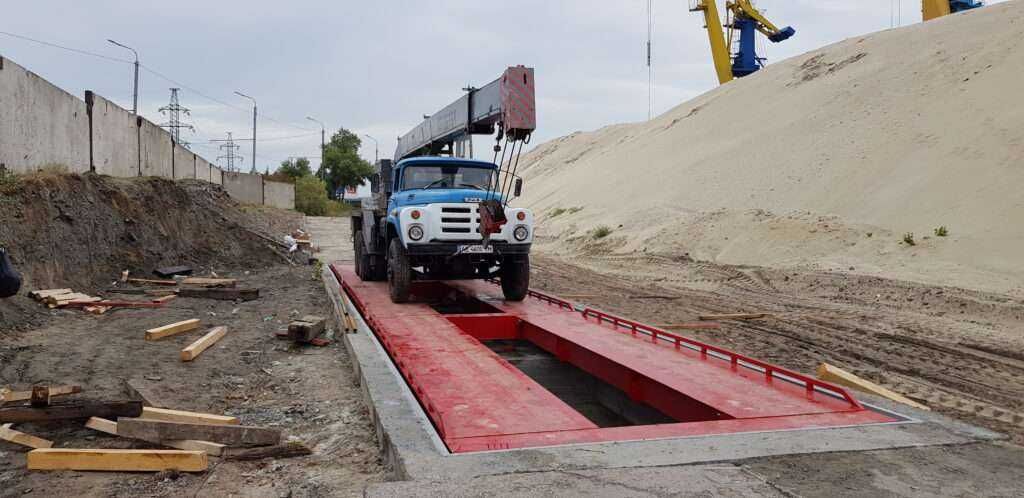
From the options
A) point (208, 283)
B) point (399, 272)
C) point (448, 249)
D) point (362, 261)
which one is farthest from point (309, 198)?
point (448, 249)

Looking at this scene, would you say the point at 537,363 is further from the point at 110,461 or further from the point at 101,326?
the point at 101,326

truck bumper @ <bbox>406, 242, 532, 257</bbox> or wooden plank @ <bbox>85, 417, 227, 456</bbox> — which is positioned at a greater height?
truck bumper @ <bbox>406, 242, 532, 257</bbox>

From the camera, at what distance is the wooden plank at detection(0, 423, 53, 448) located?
15.0 feet

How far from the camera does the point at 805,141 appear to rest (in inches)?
963

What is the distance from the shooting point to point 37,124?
39.8 feet

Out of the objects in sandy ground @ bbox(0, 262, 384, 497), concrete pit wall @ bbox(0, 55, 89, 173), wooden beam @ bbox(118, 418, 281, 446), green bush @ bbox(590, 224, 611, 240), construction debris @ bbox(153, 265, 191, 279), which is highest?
concrete pit wall @ bbox(0, 55, 89, 173)

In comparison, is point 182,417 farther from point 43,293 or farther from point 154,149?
point 154,149

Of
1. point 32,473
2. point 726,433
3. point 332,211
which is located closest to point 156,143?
point 32,473

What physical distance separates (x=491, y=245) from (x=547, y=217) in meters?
25.0

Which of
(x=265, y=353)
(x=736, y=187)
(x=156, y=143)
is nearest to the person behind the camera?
(x=265, y=353)

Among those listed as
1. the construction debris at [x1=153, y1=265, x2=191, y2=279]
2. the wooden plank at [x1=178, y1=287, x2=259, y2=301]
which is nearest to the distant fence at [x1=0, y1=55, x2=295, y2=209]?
the construction debris at [x1=153, y1=265, x2=191, y2=279]

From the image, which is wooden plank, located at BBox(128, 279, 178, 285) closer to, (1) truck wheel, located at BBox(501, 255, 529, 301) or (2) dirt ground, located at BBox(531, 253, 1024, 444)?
(1) truck wheel, located at BBox(501, 255, 529, 301)

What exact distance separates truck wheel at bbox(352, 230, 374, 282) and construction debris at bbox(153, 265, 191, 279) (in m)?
3.60

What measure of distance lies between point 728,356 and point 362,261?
8408mm
